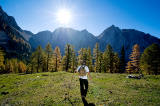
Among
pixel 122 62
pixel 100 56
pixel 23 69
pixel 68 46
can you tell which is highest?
pixel 68 46

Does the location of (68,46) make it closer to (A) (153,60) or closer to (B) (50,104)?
(A) (153,60)

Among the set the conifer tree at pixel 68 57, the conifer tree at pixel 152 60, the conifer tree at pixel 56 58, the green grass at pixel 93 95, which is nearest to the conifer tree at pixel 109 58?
the conifer tree at pixel 152 60

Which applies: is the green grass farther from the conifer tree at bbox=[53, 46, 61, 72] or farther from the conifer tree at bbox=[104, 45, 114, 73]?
the conifer tree at bbox=[53, 46, 61, 72]

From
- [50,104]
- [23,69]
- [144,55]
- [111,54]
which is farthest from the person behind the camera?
[23,69]

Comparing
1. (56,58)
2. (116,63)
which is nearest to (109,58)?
(116,63)

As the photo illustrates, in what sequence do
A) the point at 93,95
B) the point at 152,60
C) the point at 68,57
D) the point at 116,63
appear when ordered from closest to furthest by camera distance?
the point at 93,95 < the point at 152,60 < the point at 68,57 < the point at 116,63

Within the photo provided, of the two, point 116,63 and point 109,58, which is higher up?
point 109,58

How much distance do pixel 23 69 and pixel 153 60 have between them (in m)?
107

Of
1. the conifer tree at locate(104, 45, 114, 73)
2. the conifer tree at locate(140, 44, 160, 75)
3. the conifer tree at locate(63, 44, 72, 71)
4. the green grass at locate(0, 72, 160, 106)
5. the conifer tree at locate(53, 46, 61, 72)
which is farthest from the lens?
the conifer tree at locate(53, 46, 61, 72)

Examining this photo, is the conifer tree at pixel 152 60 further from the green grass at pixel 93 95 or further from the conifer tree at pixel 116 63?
the green grass at pixel 93 95

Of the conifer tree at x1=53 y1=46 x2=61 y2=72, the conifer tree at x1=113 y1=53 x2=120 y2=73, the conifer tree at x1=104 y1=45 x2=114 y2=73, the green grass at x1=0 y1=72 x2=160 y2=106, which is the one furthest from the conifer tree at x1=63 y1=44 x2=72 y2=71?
the green grass at x1=0 y1=72 x2=160 y2=106

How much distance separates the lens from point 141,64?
135 ft

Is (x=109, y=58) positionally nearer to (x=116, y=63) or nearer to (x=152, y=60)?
(x=116, y=63)

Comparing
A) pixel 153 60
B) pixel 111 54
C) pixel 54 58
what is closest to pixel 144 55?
pixel 153 60
